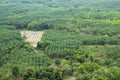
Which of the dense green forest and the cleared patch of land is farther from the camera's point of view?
the cleared patch of land

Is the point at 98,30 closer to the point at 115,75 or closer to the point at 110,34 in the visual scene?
the point at 110,34

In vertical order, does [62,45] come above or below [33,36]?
above

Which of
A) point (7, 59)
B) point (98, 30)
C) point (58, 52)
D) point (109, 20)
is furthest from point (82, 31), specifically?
point (7, 59)

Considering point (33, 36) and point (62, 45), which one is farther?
point (33, 36)

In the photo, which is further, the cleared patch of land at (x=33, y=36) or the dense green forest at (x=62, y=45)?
the cleared patch of land at (x=33, y=36)
